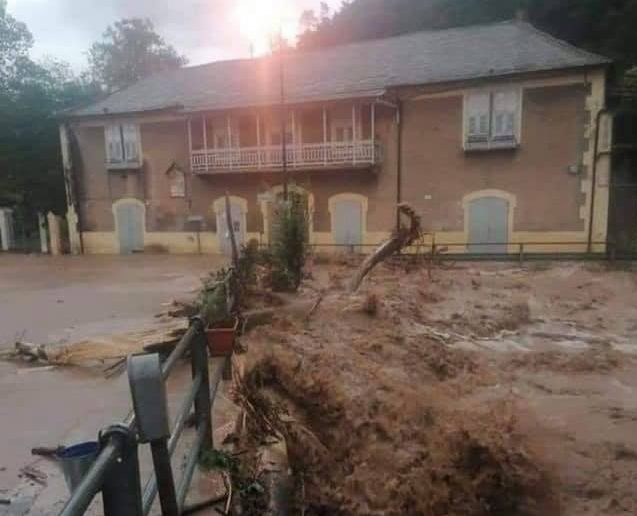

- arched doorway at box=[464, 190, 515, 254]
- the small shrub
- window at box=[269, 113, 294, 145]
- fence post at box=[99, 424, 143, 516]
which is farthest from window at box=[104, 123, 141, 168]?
fence post at box=[99, 424, 143, 516]

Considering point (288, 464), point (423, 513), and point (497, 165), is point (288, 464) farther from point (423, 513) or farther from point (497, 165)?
point (497, 165)

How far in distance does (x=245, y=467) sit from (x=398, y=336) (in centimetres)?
440

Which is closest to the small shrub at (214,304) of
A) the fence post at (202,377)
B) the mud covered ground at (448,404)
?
the mud covered ground at (448,404)

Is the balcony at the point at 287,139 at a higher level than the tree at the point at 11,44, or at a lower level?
lower

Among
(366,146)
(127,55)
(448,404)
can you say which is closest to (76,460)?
(448,404)

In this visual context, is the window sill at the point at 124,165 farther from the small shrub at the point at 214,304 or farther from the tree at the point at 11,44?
the small shrub at the point at 214,304

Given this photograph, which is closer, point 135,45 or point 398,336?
point 398,336

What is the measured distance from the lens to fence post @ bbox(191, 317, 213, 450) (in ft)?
8.78

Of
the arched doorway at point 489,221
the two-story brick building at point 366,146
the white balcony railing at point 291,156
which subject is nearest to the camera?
the two-story brick building at point 366,146

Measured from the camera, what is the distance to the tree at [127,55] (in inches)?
1630

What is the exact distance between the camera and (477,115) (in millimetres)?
16344

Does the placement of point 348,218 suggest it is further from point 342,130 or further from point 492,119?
point 492,119

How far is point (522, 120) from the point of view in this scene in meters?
15.9

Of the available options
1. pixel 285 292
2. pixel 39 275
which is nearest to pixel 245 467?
pixel 285 292
